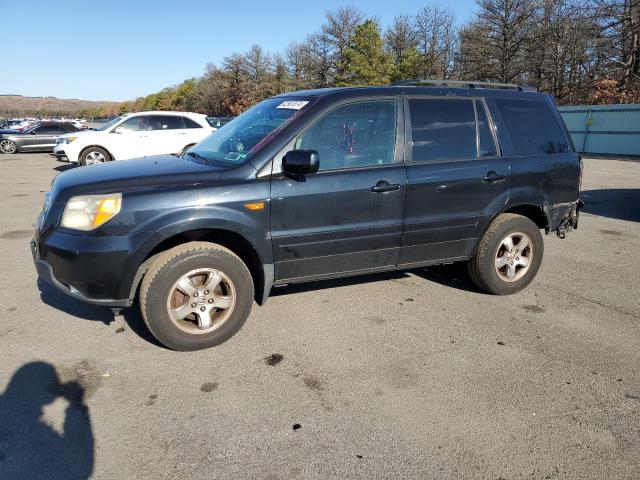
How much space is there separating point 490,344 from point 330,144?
78.8 inches

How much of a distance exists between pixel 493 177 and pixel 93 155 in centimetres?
1239

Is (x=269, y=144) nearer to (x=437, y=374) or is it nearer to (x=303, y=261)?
(x=303, y=261)

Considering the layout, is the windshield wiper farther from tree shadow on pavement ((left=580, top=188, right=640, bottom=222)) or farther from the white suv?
the white suv

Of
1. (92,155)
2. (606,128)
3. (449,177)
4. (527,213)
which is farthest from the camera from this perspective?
(606,128)

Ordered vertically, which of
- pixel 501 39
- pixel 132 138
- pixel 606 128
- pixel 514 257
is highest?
pixel 501 39

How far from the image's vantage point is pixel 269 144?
3.59m

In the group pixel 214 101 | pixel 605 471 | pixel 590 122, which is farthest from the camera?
pixel 214 101

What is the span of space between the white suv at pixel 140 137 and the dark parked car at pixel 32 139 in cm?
924

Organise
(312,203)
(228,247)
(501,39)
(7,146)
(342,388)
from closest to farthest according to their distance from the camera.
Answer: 1. (342,388)
2. (312,203)
3. (228,247)
4. (7,146)
5. (501,39)

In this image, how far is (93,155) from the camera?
44.5 feet

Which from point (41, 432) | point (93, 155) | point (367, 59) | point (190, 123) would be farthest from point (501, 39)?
point (41, 432)

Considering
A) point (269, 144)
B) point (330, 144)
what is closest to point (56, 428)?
point (269, 144)

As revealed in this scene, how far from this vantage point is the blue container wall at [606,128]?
21391mm

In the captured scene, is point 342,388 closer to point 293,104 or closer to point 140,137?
point 293,104
